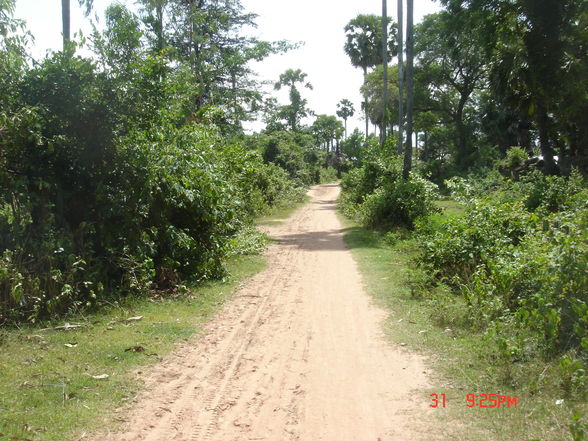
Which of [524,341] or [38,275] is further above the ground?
[38,275]

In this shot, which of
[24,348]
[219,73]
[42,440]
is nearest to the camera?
[42,440]

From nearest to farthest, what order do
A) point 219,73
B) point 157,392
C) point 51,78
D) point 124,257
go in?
1. point 157,392
2. point 51,78
3. point 124,257
4. point 219,73

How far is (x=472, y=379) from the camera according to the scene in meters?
5.20

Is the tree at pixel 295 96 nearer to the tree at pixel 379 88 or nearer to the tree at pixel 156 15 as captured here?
the tree at pixel 379 88

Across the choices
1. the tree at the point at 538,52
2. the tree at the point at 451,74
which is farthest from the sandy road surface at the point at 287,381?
the tree at the point at 451,74

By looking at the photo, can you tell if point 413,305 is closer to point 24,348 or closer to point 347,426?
point 347,426

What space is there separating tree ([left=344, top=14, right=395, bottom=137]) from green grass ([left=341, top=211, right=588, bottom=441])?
36513 mm

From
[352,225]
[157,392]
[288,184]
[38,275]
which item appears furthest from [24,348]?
[288,184]

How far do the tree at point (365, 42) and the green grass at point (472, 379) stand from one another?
36513 mm

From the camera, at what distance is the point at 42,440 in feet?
13.5

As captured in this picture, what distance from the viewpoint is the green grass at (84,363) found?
175 inches

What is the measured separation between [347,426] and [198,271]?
6378mm

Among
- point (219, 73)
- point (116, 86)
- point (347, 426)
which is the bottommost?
point (347, 426)
